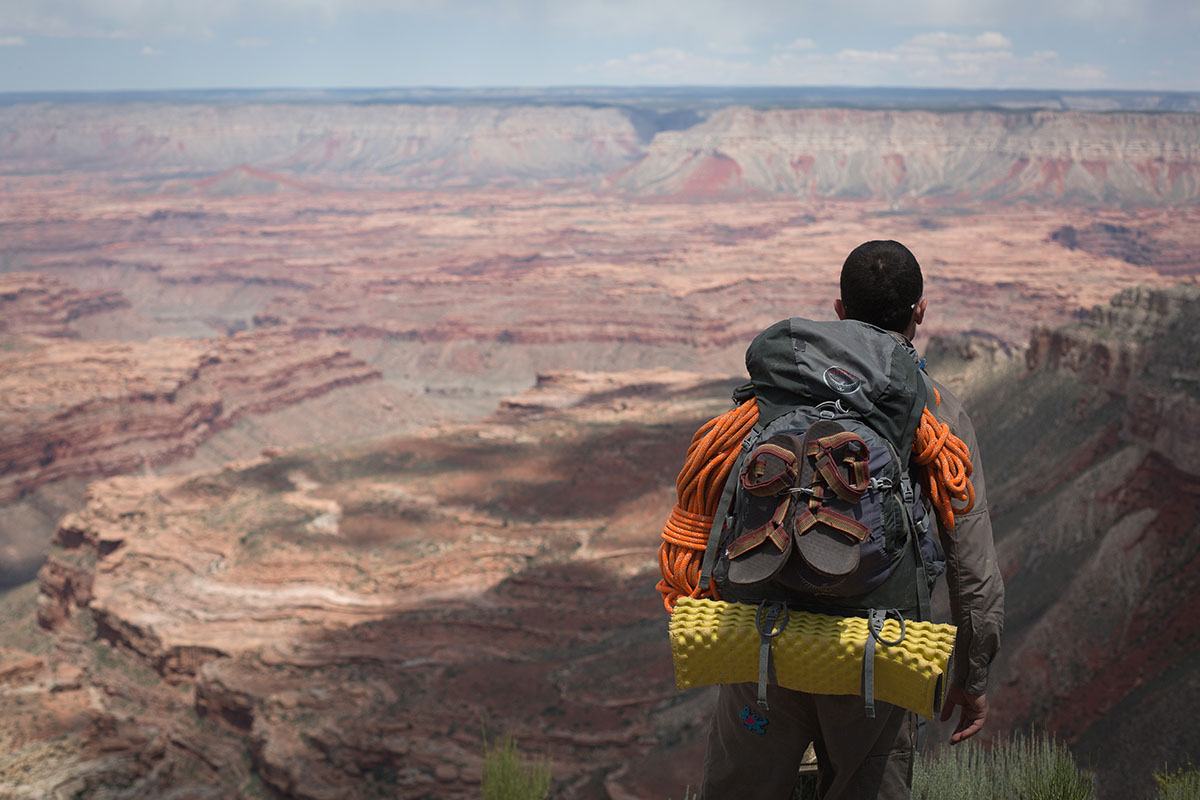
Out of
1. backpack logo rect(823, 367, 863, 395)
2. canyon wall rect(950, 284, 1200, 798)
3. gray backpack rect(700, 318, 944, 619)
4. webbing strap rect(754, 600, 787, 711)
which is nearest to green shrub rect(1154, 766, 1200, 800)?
gray backpack rect(700, 318, 944, 619)

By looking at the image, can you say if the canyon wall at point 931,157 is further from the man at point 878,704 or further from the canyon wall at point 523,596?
the man at point 878,704

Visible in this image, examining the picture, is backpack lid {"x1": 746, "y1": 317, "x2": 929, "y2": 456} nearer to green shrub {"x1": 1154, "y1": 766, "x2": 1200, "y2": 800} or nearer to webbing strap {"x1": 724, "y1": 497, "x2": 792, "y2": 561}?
webbing strap {"x1": 724, "y1": 497, "x2": 792, "y2": 561}

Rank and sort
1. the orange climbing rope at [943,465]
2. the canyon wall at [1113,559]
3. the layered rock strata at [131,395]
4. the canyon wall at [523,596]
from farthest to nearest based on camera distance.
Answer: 1. the layered rock strata at [131,395]
2. the canyon wall at [523,596]
3. the canyon wall at [1113,559]
4. the orange climbing rope at [943,465]

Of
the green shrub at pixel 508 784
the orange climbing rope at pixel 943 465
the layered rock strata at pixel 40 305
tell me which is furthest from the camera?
the layered rock strata at pixel 40 305

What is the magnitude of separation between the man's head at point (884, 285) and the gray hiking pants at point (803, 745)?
142 centimetres

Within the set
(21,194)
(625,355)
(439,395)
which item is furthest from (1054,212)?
(21,194)

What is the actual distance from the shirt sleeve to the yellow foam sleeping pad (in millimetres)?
297

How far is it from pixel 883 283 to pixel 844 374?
516mm

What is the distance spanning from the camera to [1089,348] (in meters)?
24.8

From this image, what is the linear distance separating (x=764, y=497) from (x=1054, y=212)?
130 m

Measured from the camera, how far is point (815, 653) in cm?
342

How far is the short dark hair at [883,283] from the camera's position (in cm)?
381

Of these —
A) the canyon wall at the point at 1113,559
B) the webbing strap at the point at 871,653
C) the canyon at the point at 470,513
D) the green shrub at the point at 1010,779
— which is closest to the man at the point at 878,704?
the webbing strap at the point at 871,653

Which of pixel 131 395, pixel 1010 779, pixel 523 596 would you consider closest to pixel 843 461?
pixel 1010 779
